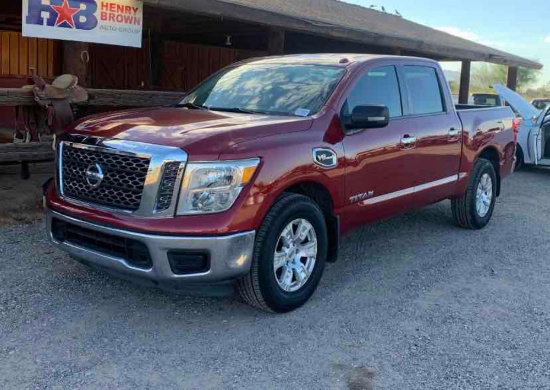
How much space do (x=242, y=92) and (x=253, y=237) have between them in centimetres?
182

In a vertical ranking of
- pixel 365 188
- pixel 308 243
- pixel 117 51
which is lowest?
pixel 308 243

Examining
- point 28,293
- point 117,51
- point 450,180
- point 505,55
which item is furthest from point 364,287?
point 505,55

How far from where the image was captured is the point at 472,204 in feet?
22.8

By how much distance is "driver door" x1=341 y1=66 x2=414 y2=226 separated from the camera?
4.89 metres

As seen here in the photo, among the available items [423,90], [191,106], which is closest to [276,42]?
[423,90]

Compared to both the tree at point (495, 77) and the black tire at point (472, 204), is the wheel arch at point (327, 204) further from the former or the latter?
the tree at point (495, 77)

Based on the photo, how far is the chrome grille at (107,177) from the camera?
390 centimetres

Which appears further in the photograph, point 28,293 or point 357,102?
point 357,102

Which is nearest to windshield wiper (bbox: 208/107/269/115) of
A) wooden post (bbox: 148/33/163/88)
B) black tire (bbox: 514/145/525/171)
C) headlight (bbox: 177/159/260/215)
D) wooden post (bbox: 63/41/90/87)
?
headlight (bbox: 177/159/260/215)

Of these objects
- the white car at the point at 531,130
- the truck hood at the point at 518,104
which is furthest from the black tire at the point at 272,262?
the white car at the point at 531,130

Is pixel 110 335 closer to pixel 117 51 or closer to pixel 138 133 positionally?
pixel 138 133

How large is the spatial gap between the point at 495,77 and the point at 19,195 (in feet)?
197

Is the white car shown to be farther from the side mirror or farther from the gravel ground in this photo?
the side mirror

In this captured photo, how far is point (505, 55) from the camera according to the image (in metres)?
16.3
